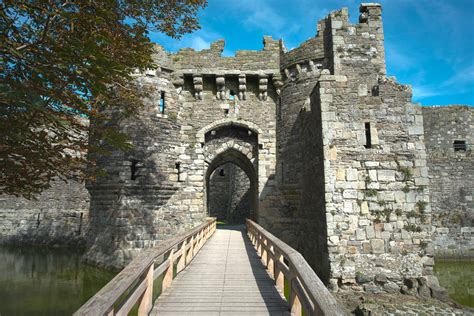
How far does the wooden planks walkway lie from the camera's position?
4.01 m

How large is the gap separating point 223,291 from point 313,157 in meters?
5.01

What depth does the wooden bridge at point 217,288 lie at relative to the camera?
2.52 metres

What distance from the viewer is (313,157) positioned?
345 inches

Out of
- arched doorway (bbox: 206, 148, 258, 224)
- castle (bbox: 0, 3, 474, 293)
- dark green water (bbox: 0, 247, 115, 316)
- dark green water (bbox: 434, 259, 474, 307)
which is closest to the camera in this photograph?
castle (bbox: 0, 3, 474, 293)

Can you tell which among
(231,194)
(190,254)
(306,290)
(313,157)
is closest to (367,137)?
(313,157)

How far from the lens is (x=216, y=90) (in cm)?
1267

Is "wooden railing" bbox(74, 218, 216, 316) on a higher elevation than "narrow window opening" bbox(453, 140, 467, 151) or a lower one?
lower

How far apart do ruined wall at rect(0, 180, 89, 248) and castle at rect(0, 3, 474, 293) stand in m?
6.48

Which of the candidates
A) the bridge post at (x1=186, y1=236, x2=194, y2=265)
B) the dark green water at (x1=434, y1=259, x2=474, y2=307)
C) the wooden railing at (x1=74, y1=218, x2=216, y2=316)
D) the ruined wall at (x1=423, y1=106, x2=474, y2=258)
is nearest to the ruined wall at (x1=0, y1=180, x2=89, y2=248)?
the bridge post at (x1=186, y1=236, x2=194, y2=265)

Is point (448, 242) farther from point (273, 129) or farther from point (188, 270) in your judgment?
point (188, 270)

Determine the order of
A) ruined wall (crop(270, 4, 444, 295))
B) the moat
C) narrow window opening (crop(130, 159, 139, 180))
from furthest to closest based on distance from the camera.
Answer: narrow window opening (crop(130, 159, 139, 180)) < the moat < ruined wall (crop(270, 4, 444, 295))

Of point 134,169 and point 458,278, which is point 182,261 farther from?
point 458,278

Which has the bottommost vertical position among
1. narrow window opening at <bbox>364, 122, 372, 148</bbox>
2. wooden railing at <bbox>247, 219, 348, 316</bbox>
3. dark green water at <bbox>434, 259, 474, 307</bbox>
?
dark green water at <bbox>434, 259, 474, 307</bbox>

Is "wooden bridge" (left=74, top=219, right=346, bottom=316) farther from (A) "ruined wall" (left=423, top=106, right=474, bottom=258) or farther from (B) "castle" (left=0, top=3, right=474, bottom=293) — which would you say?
(A) "ruined wall" (left=423, top=106, right=474, bottom=258)
